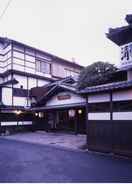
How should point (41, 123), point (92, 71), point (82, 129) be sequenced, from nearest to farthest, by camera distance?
point (92, 71)
point (82, 129)
point (41, 123)

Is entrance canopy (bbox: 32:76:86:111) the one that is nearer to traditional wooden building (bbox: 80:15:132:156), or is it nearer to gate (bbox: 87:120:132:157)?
traditional wooden building (bbox: 80:15:132:156)

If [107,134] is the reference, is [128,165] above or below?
below

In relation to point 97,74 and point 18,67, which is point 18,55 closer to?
point 18,67

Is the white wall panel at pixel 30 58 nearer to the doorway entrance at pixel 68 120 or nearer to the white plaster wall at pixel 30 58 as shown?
the white plaster wall at pixel 30 58

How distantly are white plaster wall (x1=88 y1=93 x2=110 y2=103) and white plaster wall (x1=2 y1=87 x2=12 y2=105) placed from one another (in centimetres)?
1303

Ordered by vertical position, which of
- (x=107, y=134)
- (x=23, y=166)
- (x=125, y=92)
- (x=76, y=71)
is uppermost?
(x=76, y=71)

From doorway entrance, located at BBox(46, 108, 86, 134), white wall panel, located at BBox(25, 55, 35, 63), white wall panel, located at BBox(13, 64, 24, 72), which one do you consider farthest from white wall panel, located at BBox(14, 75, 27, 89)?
doorway entrance, located at BBox(46, 108, 86, 134)

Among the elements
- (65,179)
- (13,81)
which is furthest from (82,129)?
(65,179)

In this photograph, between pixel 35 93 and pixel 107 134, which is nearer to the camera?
pixel 107 134

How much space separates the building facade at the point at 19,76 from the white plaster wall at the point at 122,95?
Answer: 14.1m

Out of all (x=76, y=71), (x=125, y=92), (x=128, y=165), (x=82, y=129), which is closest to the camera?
(x=128, y=165)

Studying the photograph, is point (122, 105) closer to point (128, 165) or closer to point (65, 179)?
point (128, 165)

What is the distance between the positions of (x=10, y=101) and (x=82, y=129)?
350 inches

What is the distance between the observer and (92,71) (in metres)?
15.5
